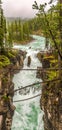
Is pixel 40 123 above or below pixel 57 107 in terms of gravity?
below

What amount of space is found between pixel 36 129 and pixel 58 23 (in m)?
24.9

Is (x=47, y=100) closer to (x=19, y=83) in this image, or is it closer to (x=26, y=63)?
(x=19, y=83)

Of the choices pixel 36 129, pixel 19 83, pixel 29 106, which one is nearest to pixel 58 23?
pixel 36 129

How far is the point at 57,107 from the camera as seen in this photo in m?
24.2

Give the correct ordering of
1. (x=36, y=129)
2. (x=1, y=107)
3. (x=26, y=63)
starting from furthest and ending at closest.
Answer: (x=26, y=63) → (x=36, y=129) → (x=1, y=107)

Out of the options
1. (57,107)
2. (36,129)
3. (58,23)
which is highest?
(58,23)

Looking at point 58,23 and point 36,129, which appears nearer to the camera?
point 58,23

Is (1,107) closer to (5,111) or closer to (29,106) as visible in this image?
(5,111)

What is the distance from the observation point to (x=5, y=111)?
111 ft

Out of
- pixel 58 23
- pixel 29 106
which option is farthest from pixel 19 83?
pixel 58 23

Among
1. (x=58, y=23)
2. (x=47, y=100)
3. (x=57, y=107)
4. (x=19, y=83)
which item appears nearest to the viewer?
(x=58, y=23)

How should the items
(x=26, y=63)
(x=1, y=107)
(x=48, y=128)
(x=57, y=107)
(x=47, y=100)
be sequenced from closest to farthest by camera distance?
(x=57, y=107), (x=47, y=100), (x=48, y=128), (x=1, y=107), (x=26, y=63)

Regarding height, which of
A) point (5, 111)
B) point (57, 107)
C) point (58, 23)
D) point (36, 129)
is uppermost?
point (58, 23)

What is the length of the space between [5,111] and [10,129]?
2.38m
